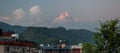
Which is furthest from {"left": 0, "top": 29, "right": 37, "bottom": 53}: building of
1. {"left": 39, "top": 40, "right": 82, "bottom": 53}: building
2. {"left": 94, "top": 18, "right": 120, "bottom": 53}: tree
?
{"left": 39, "top": 40, "right": 82, "bottom": 53}: building

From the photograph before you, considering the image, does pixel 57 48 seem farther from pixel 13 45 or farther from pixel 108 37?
pixel 108 37

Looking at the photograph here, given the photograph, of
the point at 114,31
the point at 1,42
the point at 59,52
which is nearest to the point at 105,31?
the point at 114,31

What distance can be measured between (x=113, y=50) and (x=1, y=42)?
77.6 feet

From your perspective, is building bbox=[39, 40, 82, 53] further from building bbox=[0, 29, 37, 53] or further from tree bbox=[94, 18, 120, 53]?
tree bbox=[94, 18, 120, 53]

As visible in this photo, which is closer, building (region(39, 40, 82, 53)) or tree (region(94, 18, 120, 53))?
tree (region(94, 18, 120, 53))

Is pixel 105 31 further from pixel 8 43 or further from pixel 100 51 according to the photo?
pixel 8 43

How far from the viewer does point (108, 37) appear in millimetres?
35906

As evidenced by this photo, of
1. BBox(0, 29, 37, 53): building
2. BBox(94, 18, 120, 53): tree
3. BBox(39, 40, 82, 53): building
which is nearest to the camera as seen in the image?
BBox(94, 18, 120, 53): tree

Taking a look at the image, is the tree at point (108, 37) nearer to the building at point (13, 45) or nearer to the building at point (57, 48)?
the building at point (13, 45)

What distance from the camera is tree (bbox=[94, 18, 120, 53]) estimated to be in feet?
117

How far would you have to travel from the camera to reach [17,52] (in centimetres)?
5897

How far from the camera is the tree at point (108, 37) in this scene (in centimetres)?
3556

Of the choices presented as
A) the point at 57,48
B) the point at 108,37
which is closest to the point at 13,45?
the point at 108,37

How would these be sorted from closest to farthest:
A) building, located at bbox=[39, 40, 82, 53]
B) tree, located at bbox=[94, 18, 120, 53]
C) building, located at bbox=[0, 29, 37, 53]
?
tree, located at bbox=[94, 18, 120, 53] < building, located at bbox=[0, 29, 37, 53] < building, located at bbox=[39, 40, 82, 53]
